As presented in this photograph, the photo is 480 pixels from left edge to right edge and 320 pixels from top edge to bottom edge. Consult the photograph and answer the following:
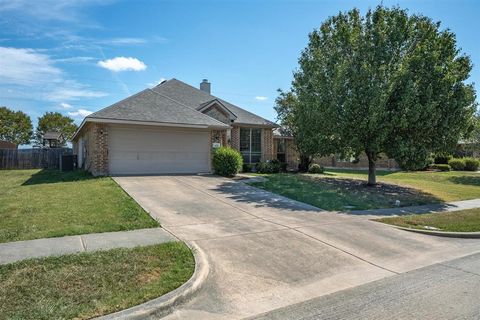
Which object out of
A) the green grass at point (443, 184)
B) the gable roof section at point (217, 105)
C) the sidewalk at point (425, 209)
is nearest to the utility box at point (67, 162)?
the gable roof section at point (217, 105)

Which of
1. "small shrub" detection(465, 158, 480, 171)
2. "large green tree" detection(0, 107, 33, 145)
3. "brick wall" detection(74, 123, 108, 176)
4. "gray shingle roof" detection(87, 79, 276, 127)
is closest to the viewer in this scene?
"brick wall" detection(74, 123, 108, 176)

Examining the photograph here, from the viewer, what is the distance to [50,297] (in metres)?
4.02

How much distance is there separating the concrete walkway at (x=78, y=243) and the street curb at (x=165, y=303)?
174 centimetres

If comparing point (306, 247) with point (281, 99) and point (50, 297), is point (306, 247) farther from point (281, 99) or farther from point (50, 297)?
point (281, 99)

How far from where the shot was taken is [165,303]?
405cm

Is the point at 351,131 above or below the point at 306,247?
above

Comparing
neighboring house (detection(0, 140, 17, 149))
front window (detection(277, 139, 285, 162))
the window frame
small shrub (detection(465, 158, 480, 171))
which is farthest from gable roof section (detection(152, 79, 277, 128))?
neighboring house (detection(0, 140, 17, 149))

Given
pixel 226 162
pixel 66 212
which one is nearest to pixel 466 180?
pixel 226 162

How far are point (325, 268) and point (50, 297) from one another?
393cm

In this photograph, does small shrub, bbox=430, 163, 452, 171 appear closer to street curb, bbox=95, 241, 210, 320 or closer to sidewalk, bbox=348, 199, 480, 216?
sidewalk, bbox=348, 199, 480, 216

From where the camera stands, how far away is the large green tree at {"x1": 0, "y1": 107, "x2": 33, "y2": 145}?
5031 centimetres

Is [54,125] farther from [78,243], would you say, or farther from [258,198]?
[78,243]

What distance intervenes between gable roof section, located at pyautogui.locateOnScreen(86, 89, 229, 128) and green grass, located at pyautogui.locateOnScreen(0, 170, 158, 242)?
480cm

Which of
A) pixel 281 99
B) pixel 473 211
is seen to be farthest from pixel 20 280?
pixel 281 99
